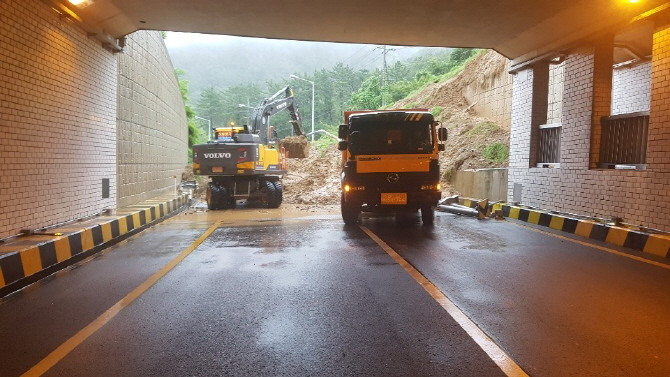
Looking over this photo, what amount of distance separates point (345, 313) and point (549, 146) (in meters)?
9.59

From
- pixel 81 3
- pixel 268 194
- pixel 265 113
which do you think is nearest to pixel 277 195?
pixel 268 194

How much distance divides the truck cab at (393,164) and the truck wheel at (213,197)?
21.4ft

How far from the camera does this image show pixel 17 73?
25.1 feet

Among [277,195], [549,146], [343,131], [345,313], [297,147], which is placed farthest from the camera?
[297,147]

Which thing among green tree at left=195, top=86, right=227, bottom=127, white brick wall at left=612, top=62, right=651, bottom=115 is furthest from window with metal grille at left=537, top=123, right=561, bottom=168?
green tree at left=195, top=86, right=227, bottom=127

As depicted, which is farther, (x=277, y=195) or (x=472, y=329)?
(x=277, y=195)

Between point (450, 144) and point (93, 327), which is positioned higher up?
point (450, 144)

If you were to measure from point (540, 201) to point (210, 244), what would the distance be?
321 inches

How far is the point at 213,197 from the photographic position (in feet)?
53.9

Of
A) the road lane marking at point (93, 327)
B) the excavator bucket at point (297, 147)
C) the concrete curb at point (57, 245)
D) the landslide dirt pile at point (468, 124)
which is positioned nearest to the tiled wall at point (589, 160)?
the landslide dirt pile at point (468, 124)

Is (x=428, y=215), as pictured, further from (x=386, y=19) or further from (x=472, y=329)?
(x=472, y=329)

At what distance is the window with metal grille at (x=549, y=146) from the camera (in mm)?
11953

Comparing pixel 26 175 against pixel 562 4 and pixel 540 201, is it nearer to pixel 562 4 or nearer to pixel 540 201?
pixel 562 4

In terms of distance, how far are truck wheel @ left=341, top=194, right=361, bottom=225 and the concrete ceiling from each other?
4.07m
